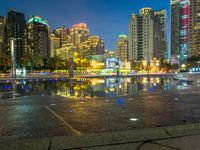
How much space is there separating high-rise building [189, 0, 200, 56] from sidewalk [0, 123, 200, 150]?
196m

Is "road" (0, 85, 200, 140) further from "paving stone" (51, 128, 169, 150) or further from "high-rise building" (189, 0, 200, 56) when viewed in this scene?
"high-rise building" (189, 0, 200, 56)

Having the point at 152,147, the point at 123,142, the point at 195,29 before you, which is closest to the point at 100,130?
the point at 123,142

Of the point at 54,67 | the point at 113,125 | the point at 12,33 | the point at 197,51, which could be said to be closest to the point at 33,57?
the point at 54,67

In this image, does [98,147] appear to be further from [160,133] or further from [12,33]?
[12,33]

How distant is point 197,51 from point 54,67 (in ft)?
411

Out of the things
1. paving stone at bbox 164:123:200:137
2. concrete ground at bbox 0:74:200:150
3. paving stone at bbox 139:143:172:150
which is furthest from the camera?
paving stone at bbox 164:123:200:137

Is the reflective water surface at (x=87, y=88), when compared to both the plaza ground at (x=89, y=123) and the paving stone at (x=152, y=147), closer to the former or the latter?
the plaza ground at (x=89, y=123)

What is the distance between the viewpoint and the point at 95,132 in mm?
6789

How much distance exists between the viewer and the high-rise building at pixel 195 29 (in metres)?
191

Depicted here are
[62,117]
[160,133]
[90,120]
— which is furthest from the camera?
[62,117]

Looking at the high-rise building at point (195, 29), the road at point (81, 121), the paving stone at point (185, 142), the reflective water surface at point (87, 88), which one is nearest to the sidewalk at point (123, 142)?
the paving stone at point (185, 142)

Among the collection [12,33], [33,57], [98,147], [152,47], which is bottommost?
[98,147]

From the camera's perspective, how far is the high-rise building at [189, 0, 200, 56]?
625 feet

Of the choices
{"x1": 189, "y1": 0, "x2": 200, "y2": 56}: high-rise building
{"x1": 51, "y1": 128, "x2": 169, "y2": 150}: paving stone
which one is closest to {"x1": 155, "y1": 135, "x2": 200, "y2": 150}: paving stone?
{"x1": 51, "y1": 128, "x2": 169, "y2": 150}: paving stone
